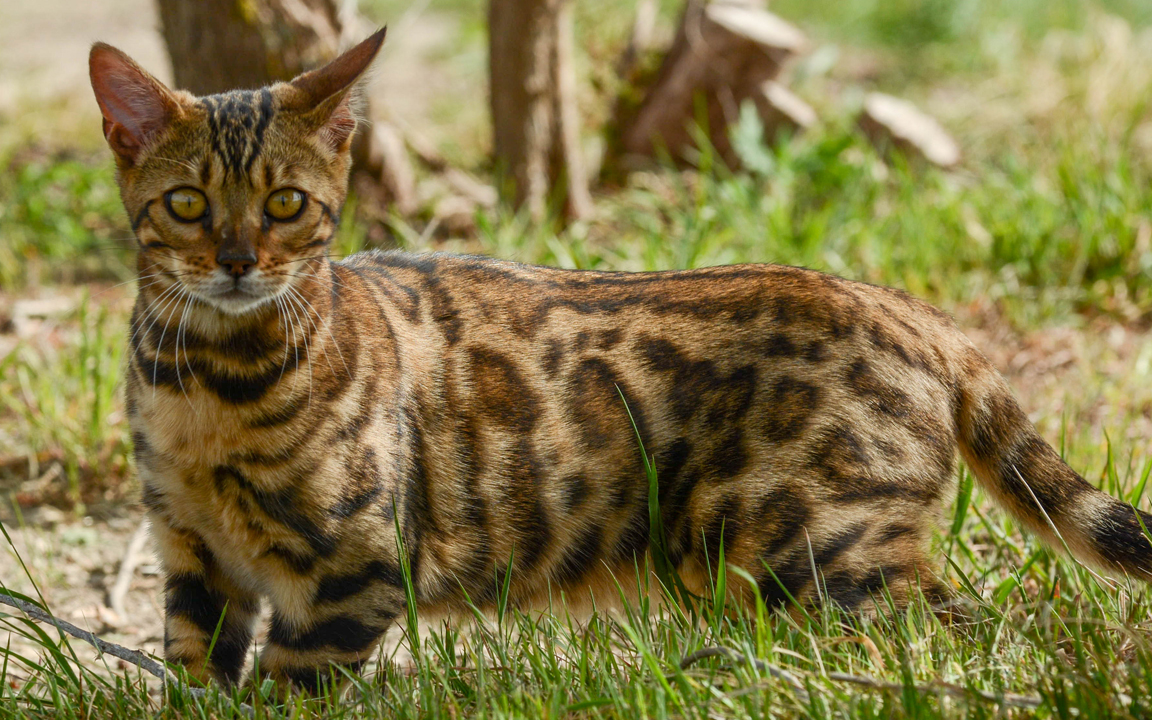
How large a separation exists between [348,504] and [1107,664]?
5.61ft

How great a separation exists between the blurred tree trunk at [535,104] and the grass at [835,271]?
0.95 feet

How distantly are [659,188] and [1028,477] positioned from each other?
4.20 m

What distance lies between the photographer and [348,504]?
8.02 feet

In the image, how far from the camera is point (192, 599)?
266cm

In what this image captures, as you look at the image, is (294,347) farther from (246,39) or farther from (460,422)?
(246,39)

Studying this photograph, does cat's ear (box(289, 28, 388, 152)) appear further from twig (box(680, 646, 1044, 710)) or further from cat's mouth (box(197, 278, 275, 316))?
twig (box(680, 646, 1044, 710))

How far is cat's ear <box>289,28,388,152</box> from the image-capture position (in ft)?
8.04

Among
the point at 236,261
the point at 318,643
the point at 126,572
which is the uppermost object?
the point at 236,261

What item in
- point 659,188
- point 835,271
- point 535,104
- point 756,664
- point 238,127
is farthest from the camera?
point 659,188

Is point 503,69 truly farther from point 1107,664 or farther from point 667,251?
point 1107,664

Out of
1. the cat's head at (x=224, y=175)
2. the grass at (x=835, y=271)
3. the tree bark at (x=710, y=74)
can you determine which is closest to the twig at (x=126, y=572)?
the grass at (x=835, y=271)

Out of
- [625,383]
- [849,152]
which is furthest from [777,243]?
[625,383]

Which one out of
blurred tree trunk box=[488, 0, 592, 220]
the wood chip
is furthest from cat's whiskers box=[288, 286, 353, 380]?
the wood chip

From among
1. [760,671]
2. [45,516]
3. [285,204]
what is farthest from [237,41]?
[760,671]
